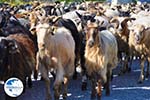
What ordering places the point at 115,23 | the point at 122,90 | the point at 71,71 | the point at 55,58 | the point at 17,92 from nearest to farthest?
the point at 17,92 < the point at 55,58 < the point at 71,71 < the point at 122,90 < the point at 115,23

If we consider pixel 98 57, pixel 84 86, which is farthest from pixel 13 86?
pixel 84 86

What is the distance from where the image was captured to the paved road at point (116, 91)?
513 inches

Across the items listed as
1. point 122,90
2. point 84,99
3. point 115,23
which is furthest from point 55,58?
point 115,23

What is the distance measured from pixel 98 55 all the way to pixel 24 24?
4524mm

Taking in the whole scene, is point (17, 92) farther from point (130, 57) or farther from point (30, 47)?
point (130, 57)

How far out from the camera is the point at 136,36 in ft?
50.0

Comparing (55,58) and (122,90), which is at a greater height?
(55,58)

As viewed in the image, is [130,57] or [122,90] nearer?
[122,90]

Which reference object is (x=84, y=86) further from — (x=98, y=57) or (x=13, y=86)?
(x=13, y=86)

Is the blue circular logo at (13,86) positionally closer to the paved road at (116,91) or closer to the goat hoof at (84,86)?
the paved road at (116,91)

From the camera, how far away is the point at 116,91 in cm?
1390

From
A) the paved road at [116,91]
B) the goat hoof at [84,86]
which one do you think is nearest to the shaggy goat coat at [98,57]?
the paved road at [116,91]

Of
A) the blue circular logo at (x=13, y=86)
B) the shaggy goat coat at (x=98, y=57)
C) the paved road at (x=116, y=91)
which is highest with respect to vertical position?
the shaggy goat coat at (x=98, y=57)

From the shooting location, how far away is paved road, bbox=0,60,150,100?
513 inches
